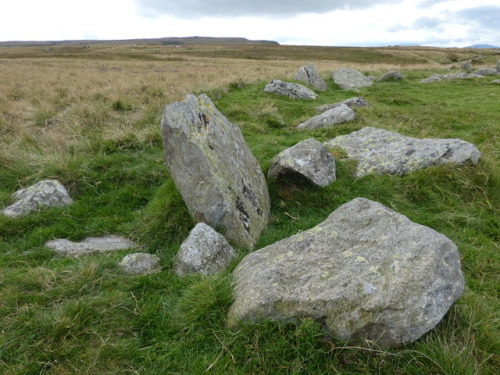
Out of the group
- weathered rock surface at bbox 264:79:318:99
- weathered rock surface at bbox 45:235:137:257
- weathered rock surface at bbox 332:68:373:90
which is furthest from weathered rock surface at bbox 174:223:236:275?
weathered rock surface at bbox 332:68:373:90

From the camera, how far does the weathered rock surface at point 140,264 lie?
502cm

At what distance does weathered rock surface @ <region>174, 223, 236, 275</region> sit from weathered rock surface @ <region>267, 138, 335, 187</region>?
2.81m

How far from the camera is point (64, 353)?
349 cm

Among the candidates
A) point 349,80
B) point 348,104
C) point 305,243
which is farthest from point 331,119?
point 349,80

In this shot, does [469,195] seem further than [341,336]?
Yes

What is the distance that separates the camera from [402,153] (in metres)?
8.43

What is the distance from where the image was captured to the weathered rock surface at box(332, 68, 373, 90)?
22.5 meters

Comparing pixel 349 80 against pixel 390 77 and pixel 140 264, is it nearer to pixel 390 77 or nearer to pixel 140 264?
pixel 390 77

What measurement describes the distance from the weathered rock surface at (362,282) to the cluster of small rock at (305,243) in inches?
0.5

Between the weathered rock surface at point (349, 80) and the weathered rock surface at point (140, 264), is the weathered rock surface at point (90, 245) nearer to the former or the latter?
the weathered rock surface at point (140, 264)

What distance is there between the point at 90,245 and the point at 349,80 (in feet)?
71.3

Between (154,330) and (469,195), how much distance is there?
23.4 ft

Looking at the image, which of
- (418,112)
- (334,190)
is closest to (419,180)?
(334,190)

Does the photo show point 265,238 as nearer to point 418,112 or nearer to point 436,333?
point 436,333
